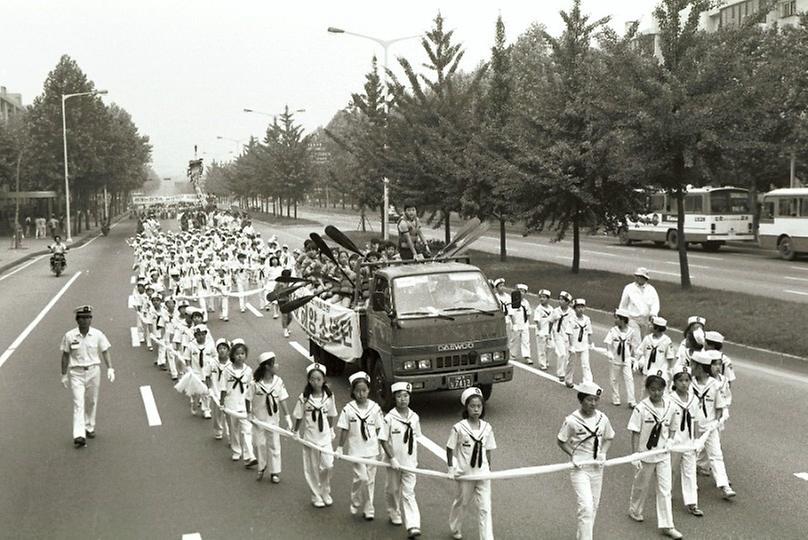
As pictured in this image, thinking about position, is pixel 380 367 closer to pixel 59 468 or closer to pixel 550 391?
pixel 550 391

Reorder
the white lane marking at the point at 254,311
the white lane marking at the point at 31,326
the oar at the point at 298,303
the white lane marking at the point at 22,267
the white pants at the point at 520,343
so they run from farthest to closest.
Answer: the white lane marking at the point at 22,267, the white lane marking at the point at 254,311, the white lane marking at the point at 31,326, the white pants at the point at 520,343, the oar at the point at 298,303

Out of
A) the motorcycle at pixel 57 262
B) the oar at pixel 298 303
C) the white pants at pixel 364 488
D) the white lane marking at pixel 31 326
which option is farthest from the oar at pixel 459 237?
the motorcycle at pixel 57 262

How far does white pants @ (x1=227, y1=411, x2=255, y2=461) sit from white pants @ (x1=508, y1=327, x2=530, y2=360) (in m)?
6.53

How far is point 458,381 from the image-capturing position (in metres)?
11.4

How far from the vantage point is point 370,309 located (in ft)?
41.4

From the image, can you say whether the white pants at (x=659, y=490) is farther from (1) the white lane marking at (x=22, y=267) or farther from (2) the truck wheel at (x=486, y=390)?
(1) the white lane marking at (x=22, y=267)

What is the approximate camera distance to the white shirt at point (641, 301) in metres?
13.5

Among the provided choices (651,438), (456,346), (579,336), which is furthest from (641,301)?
(651,438)

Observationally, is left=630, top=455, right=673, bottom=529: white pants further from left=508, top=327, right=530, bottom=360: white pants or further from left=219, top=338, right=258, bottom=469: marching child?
left=508, top=327, right=530, bottom=360: white pants

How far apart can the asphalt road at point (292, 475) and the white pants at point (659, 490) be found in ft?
0.46

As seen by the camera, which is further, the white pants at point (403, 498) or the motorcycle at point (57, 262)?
the motorcycle at point (57, 262)

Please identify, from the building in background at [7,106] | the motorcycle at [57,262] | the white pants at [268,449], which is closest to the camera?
the white pants at [268,449]

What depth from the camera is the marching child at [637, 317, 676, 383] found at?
36.3 ft

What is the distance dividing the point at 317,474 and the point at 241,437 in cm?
184
